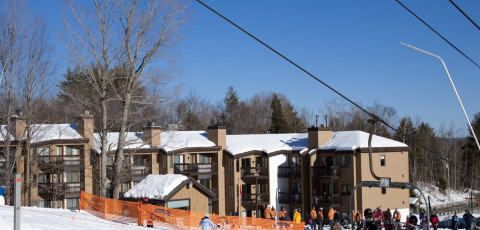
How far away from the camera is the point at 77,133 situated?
43094mm

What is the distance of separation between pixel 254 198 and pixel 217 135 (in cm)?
629

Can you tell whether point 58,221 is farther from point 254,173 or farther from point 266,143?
point 266,143

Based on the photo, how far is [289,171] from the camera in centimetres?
4841

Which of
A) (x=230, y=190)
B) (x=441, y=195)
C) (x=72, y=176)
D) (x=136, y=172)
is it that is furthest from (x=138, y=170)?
(x=441, y=195)

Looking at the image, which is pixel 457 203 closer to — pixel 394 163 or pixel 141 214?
pixel 394 163

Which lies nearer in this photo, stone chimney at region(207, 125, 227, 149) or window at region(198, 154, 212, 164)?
stone chimney at region(207, 125, 227, 149)

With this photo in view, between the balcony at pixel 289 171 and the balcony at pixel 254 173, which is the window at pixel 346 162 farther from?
the balcony at pixel 254 173

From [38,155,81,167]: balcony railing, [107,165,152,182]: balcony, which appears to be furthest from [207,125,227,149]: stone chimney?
[38,155,81,167]: balcony railing

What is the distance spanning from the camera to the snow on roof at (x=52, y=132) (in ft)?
133

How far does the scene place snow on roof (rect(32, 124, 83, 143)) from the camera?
40.7m

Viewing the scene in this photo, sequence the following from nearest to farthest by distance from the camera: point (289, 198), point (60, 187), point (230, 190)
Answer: point (60, 187), point (289, 198), point (230, 190)

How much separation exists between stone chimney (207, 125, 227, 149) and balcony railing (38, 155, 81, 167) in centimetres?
1147

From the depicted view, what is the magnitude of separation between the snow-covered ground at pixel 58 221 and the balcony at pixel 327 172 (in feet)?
79.1

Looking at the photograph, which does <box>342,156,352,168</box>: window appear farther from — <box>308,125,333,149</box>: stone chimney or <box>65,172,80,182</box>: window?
<box>65,172,80,182</box>: window
